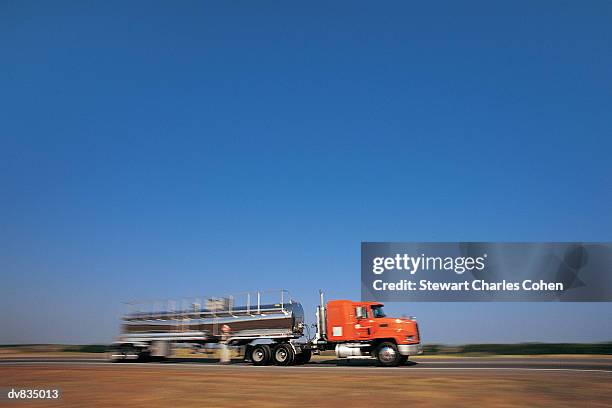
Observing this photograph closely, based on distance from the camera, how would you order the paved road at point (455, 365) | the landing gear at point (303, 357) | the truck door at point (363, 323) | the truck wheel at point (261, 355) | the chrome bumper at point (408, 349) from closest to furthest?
the paved road at point (455, 365) < the chrome bumper at point (408, 349) < the truck door at point (363, 323) < the truck wheel at point (261, 355) < the landing gear at point (303, 357)

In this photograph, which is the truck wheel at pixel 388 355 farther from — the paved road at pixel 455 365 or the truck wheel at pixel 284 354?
the truck wheel at pixel 284 354

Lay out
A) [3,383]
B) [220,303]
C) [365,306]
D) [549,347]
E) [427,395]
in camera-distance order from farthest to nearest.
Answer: [549,347], [220,303], [365,306], [3,383], [427,395]

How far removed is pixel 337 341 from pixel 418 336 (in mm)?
4317

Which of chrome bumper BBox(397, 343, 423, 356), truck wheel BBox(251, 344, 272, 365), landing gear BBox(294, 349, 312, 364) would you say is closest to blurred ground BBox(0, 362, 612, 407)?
chrome bumper BBox(397, 343, 423, 356)

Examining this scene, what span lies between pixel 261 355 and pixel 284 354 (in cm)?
128

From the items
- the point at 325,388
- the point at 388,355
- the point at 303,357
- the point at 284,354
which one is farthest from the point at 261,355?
the point at 325,388

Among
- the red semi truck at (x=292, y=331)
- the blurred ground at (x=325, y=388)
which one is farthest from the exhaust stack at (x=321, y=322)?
the blurred ground at (x=325, y=388)

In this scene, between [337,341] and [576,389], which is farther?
[337,341]

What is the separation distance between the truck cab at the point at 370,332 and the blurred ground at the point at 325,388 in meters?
4.74

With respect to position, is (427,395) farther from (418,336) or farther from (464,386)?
(418,336)

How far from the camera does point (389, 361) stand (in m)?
29.5

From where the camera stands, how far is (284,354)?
30688 mm

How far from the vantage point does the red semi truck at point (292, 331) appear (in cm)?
3002

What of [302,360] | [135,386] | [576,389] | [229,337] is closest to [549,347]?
[302,360]
